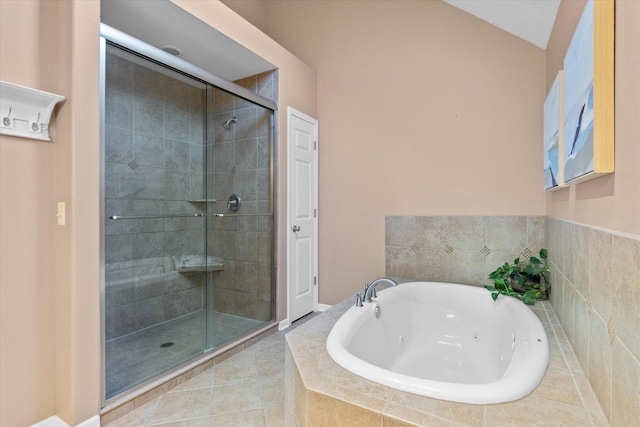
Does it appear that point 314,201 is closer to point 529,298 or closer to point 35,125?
point 529,298

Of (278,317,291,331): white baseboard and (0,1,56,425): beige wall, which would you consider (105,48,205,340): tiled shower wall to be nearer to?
(0,1,56,425): beige wall

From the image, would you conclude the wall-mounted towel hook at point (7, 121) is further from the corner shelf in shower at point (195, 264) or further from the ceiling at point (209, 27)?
the corner shelf in shower at point (195, 264)

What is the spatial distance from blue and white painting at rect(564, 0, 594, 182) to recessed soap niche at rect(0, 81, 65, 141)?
2.14m

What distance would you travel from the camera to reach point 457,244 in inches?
110

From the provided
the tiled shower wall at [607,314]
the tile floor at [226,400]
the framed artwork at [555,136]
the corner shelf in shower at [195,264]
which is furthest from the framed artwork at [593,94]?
the corner shelf in shower at [195,264]

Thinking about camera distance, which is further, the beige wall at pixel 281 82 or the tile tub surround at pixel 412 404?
the beige wall at pixel 281 82

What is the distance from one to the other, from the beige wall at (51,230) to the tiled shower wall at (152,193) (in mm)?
337

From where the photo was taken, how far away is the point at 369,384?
116cm

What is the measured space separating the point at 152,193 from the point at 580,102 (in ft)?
8.43

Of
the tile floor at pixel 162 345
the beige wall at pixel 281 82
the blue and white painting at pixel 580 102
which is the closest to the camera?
the blue and white painting at pixel 580 102

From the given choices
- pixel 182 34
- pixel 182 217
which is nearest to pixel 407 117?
pixel 182 34

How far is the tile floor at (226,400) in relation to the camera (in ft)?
5.55

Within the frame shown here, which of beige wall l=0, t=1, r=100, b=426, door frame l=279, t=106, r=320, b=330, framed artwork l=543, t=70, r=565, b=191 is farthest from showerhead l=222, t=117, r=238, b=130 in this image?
framed artwork l=543, t=70, r=565, b=191

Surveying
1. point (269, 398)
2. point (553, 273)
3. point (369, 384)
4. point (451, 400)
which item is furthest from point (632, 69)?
point (269, 398)
